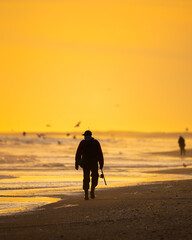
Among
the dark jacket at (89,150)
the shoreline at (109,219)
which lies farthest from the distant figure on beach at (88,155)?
the shoreline at (109,219)

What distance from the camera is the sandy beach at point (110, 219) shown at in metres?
10.2

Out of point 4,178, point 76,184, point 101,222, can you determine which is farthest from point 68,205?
point 4,178

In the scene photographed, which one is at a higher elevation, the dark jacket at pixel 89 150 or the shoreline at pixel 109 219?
the dark jacket at pixel 89 150

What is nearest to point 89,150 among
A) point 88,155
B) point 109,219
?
point 88,155

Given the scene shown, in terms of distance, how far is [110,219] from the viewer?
1186cm

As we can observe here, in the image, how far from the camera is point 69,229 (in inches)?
426

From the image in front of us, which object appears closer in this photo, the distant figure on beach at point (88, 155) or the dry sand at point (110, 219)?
the dry sand at point (110, 219)

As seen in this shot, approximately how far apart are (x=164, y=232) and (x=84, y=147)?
6453 mm

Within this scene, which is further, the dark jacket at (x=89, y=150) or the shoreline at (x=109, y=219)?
the dark jacket at (x=89, y=150)

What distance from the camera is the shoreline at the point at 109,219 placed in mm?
10188

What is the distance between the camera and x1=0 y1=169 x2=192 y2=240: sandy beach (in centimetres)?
1018

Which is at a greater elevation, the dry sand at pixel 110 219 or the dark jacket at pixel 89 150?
the dark jacket at pixel 89 150

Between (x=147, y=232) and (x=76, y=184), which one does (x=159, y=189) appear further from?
(x=147, y=232)

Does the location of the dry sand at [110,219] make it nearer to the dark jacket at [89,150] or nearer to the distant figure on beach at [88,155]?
the distant figure on beach at [88,155]
